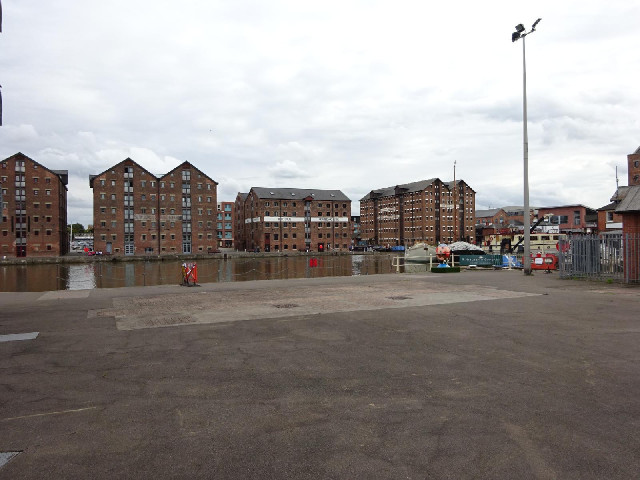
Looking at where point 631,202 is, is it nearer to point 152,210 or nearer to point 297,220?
point 152,210

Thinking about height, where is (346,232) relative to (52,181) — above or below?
below

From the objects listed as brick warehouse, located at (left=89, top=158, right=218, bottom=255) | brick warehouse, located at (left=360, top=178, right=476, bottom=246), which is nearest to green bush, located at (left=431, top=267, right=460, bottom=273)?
brick warehouse, located at (left=89, top=158, right=218, bottom=255)

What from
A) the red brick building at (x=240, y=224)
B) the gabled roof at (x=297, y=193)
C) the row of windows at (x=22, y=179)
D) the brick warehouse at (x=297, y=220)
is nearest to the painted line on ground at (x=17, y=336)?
the row of windows at (x=22, y=179)

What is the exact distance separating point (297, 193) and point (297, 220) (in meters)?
8.06

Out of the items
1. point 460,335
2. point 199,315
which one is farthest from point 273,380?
point 199,315

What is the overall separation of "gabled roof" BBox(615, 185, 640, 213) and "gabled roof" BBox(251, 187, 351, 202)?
94.0m

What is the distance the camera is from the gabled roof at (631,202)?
1936 cm

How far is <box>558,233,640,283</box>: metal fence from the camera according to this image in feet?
63.6

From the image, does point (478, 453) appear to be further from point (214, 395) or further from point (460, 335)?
point (460, 335)

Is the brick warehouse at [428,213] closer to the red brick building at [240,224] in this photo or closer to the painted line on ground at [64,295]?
the red brick building at [240,224]

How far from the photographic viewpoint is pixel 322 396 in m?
5.59

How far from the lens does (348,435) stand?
4.47 meters

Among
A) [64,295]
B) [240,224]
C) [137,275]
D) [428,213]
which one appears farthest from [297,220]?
[64,295]

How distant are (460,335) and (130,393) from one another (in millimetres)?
6399
